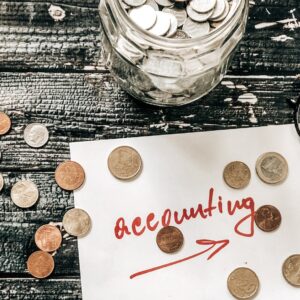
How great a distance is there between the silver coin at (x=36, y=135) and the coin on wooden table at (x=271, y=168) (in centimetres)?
27

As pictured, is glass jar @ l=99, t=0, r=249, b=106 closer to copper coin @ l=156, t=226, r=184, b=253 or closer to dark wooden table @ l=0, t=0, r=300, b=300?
dark wooden table @ l=0, t=0, r=300, b=300

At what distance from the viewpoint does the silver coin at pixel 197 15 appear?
613mm

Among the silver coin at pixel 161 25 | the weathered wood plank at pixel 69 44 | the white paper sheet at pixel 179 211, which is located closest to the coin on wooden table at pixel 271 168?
the white paper sheet at pixel 179 211

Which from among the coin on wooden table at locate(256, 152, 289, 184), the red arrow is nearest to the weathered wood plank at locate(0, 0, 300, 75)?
A: the coin on wooden table at locate(256, 152, 289, 184)

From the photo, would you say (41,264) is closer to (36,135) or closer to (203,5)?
(36,135)

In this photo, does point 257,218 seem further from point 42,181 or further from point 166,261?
point 42,181

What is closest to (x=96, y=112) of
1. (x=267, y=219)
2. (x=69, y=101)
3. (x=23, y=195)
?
(x=69, y=101)

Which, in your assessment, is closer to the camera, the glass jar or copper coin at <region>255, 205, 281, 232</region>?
the glass jar

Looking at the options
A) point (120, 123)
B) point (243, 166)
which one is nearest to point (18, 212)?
point (120, 123)

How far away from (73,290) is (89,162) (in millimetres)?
159

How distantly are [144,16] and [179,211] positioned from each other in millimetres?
246

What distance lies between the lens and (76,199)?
710 mm

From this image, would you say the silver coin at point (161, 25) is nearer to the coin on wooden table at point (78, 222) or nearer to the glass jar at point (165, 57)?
the glass jar at point (165, 57)

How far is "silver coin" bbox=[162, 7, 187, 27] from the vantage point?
62 centimetres
